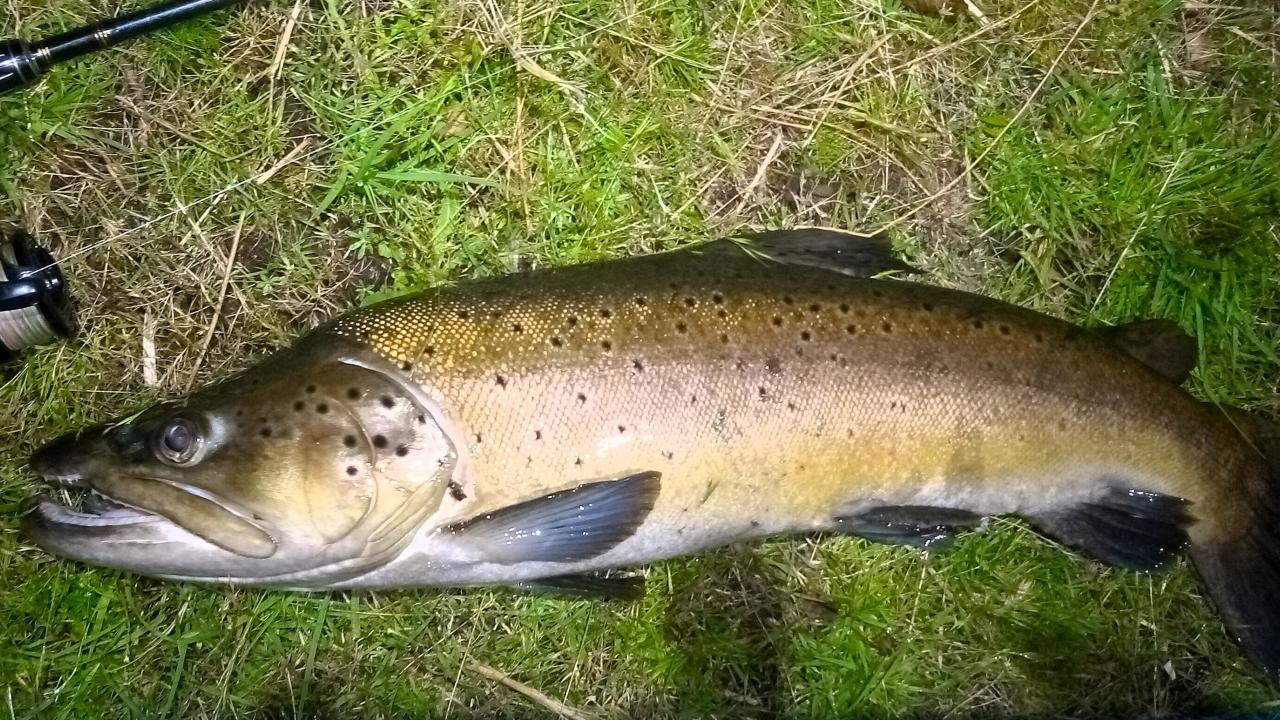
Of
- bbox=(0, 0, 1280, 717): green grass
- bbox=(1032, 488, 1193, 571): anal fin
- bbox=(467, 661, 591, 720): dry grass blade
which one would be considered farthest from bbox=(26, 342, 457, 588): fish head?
bbox=(1032, 488, 1193, 571): anal fin

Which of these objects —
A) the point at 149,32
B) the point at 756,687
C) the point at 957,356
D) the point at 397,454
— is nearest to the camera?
the point at 397,454

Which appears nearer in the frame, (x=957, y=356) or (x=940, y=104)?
(x=957, y=356)

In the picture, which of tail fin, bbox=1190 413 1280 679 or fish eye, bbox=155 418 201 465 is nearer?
fish eye, bbox=155 418 201 465

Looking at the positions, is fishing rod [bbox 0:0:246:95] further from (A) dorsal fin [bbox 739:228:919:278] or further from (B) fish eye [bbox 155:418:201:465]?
(A) dorsal fin [bbox 739:228:919:278]

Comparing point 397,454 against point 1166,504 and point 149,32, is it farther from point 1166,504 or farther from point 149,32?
point 1166,504

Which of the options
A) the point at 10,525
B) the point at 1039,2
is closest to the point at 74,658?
the point at 10,525
